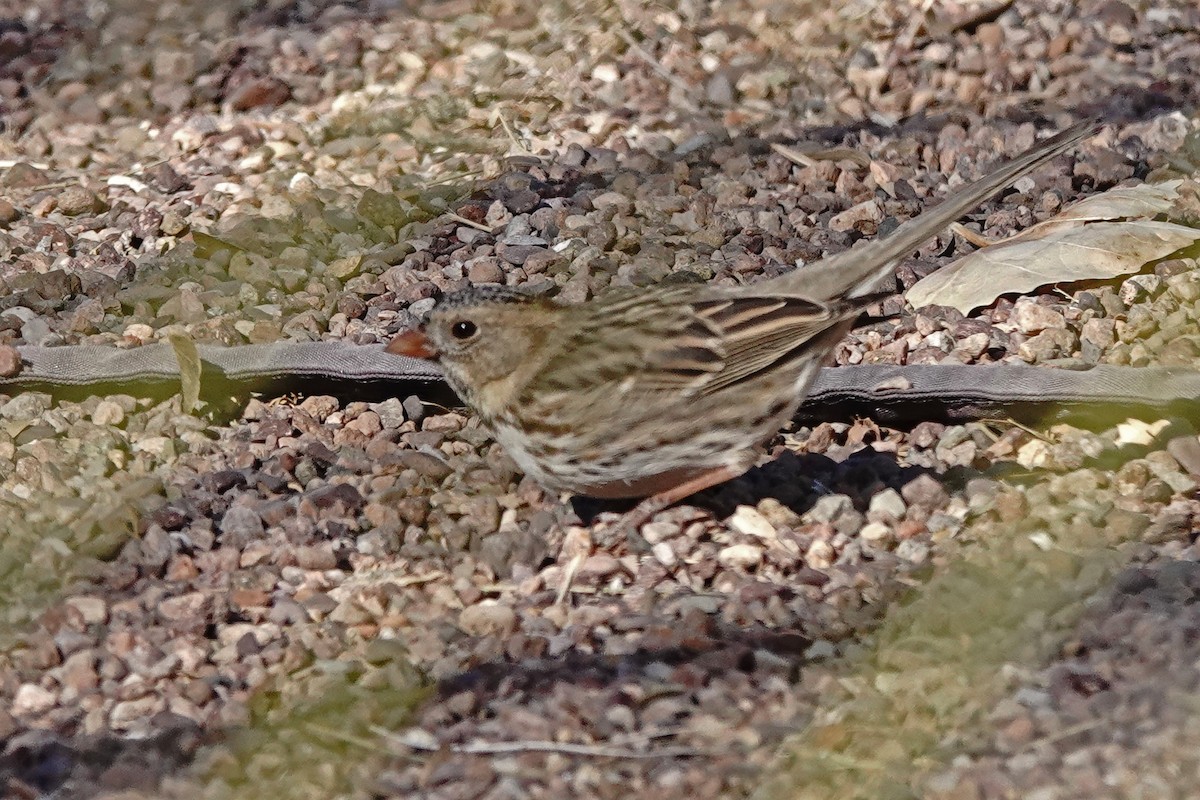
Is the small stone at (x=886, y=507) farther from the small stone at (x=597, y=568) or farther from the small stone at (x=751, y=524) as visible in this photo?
the small stone at (x=597, y=568)

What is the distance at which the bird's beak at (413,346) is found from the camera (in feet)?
18.0

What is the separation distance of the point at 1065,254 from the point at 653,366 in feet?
6.02

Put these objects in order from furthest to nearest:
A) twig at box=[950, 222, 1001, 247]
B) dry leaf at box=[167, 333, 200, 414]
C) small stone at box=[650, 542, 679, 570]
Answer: twig at box=[950, 222, 1001, 247], dry leaf at box=[167, 333, 200, 414], small stone at box=[650, 542, 679, 570]

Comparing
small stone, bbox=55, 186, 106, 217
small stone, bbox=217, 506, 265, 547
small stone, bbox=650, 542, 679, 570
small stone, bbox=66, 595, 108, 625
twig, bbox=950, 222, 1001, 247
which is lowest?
small stone, bbox=650, 542, 679, 570

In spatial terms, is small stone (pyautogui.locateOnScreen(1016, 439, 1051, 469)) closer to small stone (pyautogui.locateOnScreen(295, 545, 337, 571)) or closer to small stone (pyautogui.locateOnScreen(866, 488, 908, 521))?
small stone (pyautogui.locateOnScreen(866, 488, 908, 521))

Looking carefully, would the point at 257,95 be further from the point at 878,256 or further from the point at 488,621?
the point at 488,621

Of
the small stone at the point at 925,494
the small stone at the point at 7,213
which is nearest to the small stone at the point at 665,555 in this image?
the small stone at the point at 925,494

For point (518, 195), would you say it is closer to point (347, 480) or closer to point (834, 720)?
point (347, 480)

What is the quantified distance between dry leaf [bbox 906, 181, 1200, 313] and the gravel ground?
97 mm

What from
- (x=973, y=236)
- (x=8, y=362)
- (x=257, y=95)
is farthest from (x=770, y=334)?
(x=257, y=95)

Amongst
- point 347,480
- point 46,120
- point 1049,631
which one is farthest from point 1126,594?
point 46,120

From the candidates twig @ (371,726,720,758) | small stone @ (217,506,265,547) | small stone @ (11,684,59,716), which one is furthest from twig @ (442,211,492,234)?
twig @ (371,726,720,758)

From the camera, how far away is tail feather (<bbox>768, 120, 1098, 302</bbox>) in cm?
544

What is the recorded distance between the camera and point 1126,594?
15.0 ft
